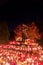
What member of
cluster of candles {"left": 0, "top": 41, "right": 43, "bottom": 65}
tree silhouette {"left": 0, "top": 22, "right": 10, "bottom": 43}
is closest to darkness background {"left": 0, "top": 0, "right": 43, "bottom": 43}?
tree silhouette {"left": 0, "top": 22, "right": 10, "bottom": 43}

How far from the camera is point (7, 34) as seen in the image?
17.2 feet

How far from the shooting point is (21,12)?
5250mm

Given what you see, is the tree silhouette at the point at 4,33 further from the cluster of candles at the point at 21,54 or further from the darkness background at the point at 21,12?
the cluster of candles at the point at 21,54

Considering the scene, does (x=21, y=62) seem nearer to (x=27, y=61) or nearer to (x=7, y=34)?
(x=27, y=61)

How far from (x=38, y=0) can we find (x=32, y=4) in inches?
5.7

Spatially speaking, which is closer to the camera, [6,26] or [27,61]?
[27,61]

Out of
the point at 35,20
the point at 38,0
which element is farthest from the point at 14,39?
the point at 38,0

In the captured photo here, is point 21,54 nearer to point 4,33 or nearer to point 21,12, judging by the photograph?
point 4,33

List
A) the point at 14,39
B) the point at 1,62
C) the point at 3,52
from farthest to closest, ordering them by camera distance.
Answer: the point at 14,39, the point at 3,52, the point at 1,62

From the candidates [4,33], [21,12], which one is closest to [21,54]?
[4,33]

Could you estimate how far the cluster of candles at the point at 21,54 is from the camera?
174 inches

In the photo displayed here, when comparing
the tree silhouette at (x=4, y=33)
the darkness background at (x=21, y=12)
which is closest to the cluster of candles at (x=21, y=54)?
the tree silhouette at (x=4, y=33)

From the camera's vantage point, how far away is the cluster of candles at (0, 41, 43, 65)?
14.5 ft

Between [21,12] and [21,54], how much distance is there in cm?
96
